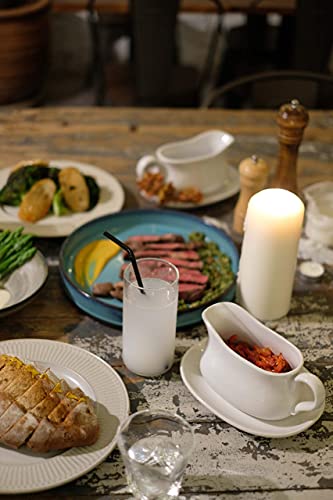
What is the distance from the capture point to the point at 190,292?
1.30 metres

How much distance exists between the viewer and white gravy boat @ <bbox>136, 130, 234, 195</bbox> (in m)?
1.62

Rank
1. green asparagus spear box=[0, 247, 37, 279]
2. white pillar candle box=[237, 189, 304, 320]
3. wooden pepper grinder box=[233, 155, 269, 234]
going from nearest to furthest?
white pillar candle box=[237, 189, 304, 320] → green asparagus spear box=[0, 247, 37, 279] → wooden pepper grinder box=[233, 155, 269, 234]

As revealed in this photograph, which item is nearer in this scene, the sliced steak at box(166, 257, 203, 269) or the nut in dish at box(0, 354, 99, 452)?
the nut in dish at box(0, 354, 99, 452)

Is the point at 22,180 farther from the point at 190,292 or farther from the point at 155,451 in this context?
the point at 155,451

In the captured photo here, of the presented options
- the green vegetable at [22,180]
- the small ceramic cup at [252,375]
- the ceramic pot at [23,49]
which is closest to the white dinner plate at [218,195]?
the green vegetable at [22,180]

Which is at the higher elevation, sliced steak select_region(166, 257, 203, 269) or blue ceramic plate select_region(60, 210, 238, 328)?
sliced steak select_region(166, 257, 203, 269)

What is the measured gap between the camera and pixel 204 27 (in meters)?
4.14

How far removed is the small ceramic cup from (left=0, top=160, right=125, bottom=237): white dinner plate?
472 mm

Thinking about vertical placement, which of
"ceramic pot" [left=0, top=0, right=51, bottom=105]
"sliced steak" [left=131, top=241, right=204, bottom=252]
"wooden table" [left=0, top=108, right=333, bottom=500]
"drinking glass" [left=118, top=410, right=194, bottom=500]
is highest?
"drinking glass" [left=118, top=410, right=194, bottom=500]

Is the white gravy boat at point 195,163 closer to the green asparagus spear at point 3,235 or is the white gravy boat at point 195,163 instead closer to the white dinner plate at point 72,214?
the white dinner plate at point 72,214

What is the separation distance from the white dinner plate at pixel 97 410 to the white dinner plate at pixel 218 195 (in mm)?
526

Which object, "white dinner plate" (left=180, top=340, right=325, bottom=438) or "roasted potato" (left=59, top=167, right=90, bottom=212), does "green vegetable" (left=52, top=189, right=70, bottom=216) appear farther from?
"white dinner plate" (left=180, top=340, right=325, bottom=438)

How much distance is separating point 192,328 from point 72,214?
1.42 feet

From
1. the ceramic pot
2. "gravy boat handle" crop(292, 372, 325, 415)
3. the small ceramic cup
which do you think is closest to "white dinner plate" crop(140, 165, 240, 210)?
the small ceramic cup
